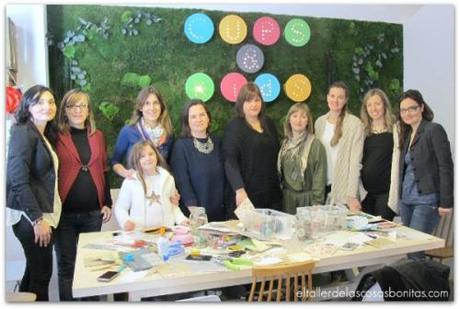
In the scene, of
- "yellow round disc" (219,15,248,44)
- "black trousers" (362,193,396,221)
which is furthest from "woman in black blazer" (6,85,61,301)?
"black trousers" (362,193,396,221)

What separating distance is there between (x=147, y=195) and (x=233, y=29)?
86cm

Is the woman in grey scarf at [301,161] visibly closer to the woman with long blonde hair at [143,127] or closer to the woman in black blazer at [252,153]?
the woman in black blazer at [252,153]

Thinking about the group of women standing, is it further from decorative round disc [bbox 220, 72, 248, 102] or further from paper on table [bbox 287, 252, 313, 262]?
paper on table [bbox 287, 252, 313, 262]

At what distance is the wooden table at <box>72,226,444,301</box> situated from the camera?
1.42 m

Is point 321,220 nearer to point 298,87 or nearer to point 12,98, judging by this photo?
point 298,87

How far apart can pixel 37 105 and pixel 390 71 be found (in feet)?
5.29

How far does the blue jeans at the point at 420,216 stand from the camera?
6.77ft

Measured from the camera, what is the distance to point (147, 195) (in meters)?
2.05

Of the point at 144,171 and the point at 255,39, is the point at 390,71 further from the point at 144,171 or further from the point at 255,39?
the point at 144,171

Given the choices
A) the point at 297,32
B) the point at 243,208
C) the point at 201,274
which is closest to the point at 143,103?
the point at 243,208

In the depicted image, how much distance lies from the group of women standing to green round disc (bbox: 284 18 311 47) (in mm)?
271

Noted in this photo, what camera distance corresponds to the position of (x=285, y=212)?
2.17m

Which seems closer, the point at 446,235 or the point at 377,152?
the point at 446,235

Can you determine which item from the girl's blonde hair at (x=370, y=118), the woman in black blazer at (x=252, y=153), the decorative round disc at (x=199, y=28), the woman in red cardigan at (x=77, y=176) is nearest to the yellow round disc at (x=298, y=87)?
the woman in black blazer at (x=252, y=153)
